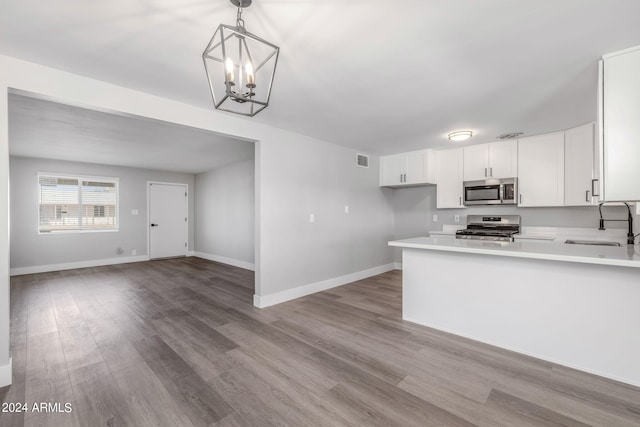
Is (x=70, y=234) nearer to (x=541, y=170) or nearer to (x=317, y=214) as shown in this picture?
(x=317, y=214)

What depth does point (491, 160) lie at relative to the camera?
177 inches

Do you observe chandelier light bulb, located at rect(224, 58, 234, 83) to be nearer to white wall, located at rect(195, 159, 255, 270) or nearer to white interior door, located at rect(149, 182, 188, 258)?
white wall, located at rect(195, 159, 255, 270)

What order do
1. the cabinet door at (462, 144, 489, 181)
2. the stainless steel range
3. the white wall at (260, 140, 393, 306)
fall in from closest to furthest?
the white wall at (260, 140, 393, 306), the stainless steel range, the cabinet door at (462, 144, 489, 181)

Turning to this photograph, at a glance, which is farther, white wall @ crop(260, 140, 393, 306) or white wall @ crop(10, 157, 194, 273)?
white wall @ crop(10, 157, 194, 273)

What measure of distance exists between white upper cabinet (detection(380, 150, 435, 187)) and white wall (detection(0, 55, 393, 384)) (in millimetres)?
237

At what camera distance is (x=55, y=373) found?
7.06ft

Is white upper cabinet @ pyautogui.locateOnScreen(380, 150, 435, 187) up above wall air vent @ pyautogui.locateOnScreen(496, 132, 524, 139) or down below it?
below

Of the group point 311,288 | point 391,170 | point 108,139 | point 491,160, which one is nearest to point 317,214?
point 311,288

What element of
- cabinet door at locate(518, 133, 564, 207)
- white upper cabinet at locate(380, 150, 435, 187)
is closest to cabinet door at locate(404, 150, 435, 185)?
white upper cabinet at locate(380, 150, 435, 187)

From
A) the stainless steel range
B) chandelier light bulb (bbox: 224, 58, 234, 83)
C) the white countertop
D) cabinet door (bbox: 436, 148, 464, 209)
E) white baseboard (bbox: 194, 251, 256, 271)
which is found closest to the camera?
chandelier light bulb (bbox: 224, 58, 234, 83)

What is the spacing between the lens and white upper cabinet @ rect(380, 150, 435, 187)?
16.4 feet

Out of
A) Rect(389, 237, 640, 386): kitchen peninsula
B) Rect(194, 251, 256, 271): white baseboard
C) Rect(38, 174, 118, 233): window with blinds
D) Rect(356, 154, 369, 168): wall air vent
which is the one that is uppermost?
Rect(356, 154, 369, 168): wall air vent

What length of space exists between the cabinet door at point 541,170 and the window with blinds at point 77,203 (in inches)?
332

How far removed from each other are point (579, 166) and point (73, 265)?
9.46m
